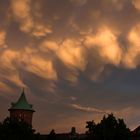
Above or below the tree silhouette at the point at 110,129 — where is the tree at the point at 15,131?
above

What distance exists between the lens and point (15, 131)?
92938mm

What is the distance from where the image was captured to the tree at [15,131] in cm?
9134

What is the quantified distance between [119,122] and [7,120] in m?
26.6

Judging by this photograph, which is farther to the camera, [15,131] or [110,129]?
[15,131]

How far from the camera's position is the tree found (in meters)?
91.3

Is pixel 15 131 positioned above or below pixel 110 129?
above

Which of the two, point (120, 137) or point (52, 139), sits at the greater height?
point (52, 139)

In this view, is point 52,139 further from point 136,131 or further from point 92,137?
point 92,137

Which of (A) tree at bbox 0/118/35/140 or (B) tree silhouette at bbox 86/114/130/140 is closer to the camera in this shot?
(B) tree silhouette at bbox 86/114/130/140

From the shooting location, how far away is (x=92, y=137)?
8119cm

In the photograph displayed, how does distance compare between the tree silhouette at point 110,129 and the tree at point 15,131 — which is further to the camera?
the tree at point 15,131

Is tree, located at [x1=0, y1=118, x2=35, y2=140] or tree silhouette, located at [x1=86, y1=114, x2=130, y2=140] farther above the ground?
tree, located at [x1=0, y1=118, x2=35, y2=140]

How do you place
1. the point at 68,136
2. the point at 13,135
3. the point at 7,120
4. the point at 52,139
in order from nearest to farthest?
the point at 13,135, the point at 7,120, the point at 52,139, the point at 68,136

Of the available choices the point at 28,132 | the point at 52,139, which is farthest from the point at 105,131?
the point at 52,139
